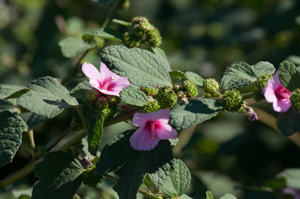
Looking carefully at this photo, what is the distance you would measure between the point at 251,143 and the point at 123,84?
2098 mm

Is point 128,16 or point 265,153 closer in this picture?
point 265,153

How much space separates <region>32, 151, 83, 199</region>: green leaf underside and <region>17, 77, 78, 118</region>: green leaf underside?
204 millimetres

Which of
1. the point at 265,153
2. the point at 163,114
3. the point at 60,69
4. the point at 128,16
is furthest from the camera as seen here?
the point at 128,16

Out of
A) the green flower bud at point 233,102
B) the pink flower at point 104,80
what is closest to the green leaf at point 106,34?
the pink flower at point 104,80

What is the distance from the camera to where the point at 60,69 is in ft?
9.11

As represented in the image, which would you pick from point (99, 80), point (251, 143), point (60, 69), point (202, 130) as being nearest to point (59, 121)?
point (60, 69)

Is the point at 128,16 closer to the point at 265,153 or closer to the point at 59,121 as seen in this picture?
the point at 59,121

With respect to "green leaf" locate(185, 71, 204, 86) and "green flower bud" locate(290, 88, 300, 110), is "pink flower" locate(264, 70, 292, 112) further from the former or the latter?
"green leaf" locate(185, 71, 204, 86)

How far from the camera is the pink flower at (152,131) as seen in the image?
3.78 feet

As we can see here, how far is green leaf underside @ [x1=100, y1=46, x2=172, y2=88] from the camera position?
44.6 inches

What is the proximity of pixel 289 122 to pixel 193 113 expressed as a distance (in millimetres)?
295

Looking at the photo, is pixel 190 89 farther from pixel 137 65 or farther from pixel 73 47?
pixel 73 47

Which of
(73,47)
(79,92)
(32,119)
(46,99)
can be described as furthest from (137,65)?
(73,47)

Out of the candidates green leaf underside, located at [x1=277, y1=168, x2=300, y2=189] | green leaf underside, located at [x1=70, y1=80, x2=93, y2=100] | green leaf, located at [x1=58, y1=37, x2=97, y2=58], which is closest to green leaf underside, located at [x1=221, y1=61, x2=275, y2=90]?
green leaf underside, located at [x1=70, y1=80, x2=93, y2=100]
